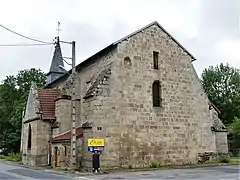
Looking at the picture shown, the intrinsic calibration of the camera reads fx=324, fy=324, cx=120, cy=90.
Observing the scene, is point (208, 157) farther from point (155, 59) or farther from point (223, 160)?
point (155, 59)

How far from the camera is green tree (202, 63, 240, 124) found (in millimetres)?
55062

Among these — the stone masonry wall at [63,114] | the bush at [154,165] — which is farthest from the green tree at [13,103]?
the bush at [154,165]

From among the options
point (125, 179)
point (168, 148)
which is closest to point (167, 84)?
point (168, 148)

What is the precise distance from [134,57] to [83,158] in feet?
26.7

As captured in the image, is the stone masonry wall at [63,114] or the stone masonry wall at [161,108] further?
the stone masonry wall at [63,114]

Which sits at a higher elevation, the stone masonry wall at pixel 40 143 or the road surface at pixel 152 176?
the stone masonry wall at pixel 40 143

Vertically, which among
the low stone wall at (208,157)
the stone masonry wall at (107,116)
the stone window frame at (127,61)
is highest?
the stone window frame at (127,61)

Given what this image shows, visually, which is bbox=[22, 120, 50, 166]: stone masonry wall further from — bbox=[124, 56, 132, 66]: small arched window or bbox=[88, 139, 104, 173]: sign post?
bbox=[124, 56, 132, 66]: small arched window

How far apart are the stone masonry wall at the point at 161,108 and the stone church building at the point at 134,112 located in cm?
7

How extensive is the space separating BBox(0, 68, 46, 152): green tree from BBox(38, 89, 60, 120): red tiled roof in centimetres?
1689

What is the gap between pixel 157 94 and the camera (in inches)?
987

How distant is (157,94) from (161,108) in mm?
1234

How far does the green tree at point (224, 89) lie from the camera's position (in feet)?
181

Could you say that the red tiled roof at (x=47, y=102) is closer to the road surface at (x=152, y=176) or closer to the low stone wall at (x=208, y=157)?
the road surface at (x=152, y=176)
